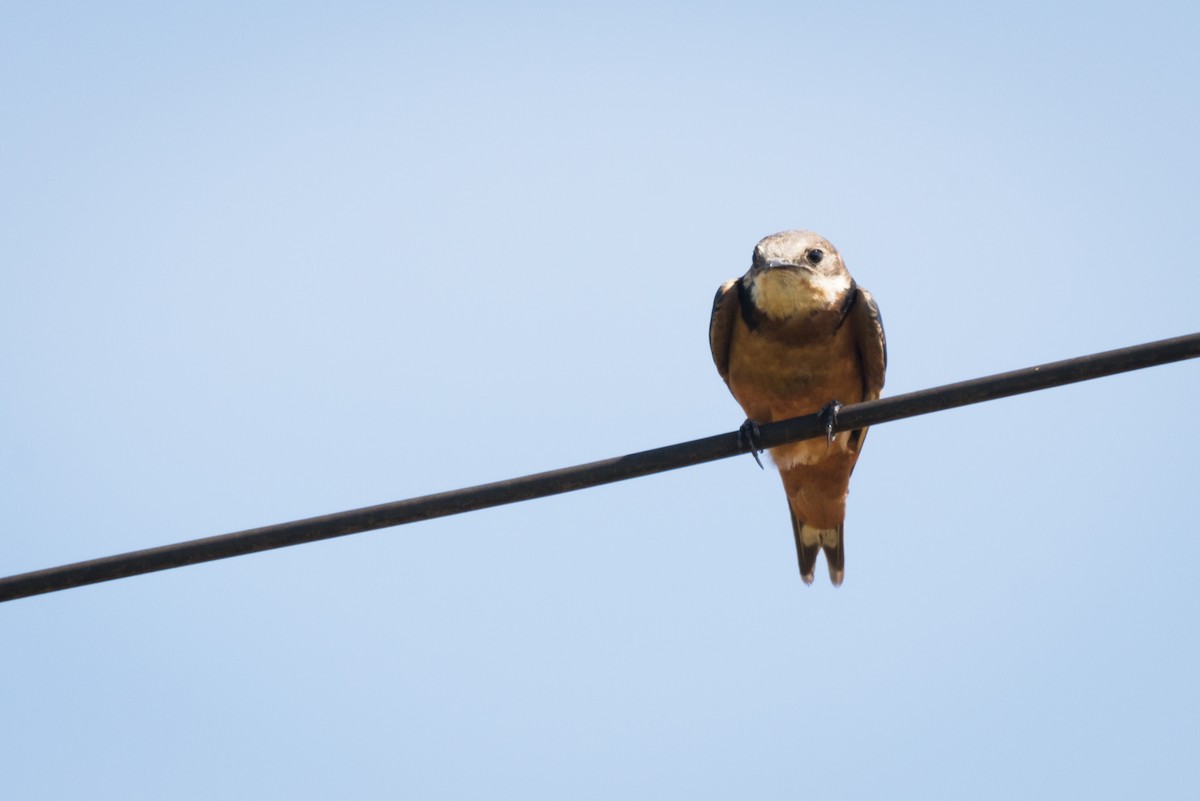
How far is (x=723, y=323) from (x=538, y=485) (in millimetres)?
3898

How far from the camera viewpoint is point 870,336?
340 inches

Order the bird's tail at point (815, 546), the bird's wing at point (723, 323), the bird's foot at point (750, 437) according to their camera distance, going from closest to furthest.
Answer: the bird's foot at point (750, 437), the bird's wing at point (723, 323), the bird's tail at point (815, 546)

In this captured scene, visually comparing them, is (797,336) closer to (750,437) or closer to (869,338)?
(869,338)

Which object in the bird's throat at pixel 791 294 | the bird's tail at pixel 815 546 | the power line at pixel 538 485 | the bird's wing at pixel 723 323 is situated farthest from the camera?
the bird's tail at pixel 815 546

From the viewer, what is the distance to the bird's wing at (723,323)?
8.84 meters

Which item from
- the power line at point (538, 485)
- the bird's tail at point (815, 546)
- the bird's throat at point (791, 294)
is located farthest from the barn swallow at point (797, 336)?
the power line at point (538, 485)

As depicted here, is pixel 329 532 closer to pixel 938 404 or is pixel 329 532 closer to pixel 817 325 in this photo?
pixel 938 404

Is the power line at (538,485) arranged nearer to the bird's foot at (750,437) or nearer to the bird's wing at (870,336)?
the bird's foot at (750,437)

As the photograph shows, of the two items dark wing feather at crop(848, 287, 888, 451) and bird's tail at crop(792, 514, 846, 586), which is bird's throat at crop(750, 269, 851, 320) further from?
bird's tail at crop(792, 514, 846, 586)

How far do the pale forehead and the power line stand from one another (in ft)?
10.5

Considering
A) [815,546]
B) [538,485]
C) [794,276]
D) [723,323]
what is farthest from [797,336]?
[538,485]

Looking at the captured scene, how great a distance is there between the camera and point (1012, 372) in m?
5.17

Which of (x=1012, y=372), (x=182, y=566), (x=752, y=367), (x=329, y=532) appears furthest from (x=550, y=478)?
(x=752, y=367)

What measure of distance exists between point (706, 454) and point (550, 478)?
67cm
